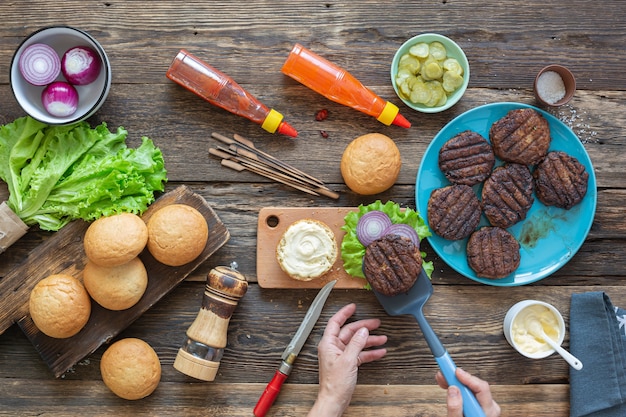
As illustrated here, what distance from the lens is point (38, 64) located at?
7.79ft

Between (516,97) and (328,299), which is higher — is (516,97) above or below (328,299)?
above

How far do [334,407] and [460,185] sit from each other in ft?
3.62

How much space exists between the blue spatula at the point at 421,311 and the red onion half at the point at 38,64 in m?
1.65

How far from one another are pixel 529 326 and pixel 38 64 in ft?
7.85

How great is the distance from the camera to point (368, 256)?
2438mm

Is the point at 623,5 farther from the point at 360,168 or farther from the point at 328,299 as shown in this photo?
the point at 328,299

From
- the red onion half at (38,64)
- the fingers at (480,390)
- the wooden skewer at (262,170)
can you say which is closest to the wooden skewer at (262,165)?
the wooden skewer at (262,170)

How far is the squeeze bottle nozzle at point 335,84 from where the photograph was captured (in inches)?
100

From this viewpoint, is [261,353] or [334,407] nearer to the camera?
[334,407]

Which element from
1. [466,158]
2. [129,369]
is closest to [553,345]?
[466,158]

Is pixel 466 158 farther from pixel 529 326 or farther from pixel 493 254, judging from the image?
pixel 529 326

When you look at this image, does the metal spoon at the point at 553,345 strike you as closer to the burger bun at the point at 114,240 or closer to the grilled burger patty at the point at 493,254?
the grilled burger patty at the point at 493,254

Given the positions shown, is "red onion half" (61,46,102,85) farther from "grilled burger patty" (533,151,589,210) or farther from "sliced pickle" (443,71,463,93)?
"grilled burger patty" (533,151,589,210)

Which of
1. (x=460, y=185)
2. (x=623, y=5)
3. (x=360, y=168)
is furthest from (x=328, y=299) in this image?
(x=623, y=5)
